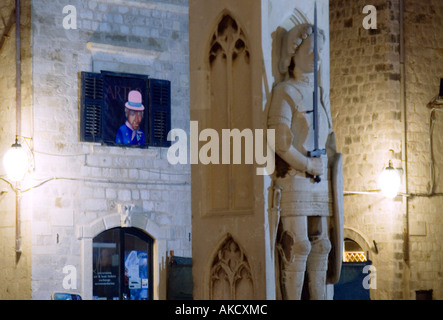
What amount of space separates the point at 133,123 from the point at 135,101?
0.31m

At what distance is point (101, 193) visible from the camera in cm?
1362

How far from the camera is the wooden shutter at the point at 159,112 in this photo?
46.5 feet

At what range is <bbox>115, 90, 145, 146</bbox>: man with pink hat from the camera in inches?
548

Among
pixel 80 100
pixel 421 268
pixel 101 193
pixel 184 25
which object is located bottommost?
pixel 421 268

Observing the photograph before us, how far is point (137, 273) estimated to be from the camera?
13.8 meters

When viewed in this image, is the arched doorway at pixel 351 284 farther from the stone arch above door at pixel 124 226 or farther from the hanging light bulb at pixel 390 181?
the hanging light bulb at pixel 390 181

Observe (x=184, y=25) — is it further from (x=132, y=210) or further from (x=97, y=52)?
(x=132, y=210)

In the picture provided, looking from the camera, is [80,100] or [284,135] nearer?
[284,135]

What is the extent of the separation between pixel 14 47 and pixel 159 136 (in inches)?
93.8

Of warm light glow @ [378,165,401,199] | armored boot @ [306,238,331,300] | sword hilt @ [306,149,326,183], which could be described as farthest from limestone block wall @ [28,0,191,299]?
sword hilt @ [306,149,326,183]

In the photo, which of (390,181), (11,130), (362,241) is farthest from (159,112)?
(362,241)

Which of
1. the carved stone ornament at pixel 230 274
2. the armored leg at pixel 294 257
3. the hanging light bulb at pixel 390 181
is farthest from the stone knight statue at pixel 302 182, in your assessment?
the hanging light bulb at pixel 390 181

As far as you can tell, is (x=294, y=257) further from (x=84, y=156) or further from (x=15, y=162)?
(x=84, y=156)

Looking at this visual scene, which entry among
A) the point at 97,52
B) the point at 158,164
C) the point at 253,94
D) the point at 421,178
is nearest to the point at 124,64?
the point at 97,52
